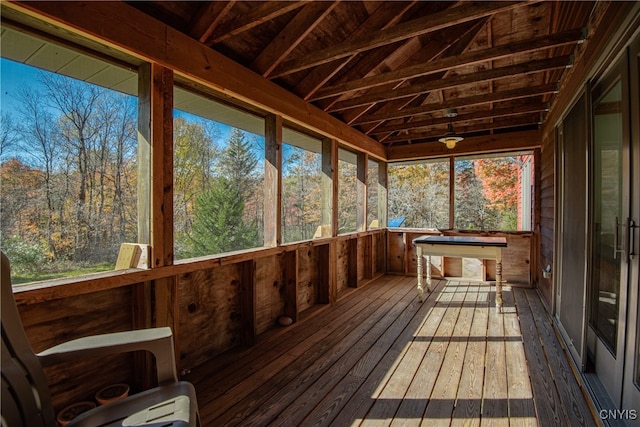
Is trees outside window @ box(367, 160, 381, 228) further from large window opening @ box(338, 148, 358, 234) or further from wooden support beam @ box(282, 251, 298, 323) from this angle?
wooden support beam @ box(282, 251, 298, 323)

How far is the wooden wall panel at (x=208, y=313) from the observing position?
238 cm

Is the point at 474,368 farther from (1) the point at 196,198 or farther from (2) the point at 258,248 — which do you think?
(1) the point at 196,198

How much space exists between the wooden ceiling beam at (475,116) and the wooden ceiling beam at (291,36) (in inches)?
104

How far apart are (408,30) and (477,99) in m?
1.90

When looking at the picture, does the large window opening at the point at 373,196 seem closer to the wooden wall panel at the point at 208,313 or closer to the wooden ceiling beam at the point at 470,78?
the wooden ceiling beam at the point at 470,78

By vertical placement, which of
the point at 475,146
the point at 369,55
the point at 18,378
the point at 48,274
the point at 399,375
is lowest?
the point at 399,375

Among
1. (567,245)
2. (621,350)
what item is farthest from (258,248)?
(567,245)

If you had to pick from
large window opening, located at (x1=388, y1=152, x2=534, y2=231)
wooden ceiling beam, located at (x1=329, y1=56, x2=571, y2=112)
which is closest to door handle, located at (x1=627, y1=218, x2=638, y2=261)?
wooden ceiling beam, located at (x1=329, y1=56, x2=571, y2=112)

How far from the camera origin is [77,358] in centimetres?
114

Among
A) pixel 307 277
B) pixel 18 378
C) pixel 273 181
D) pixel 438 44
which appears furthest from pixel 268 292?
pixel 438 44

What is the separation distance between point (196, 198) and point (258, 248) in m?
0.78

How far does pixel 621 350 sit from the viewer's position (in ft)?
5.35

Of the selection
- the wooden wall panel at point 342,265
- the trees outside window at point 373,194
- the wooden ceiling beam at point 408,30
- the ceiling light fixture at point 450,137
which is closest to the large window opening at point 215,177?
the wooden ceiling beam at point 408,30

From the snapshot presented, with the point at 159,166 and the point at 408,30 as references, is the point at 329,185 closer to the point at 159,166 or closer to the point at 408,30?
the point at 408,30
